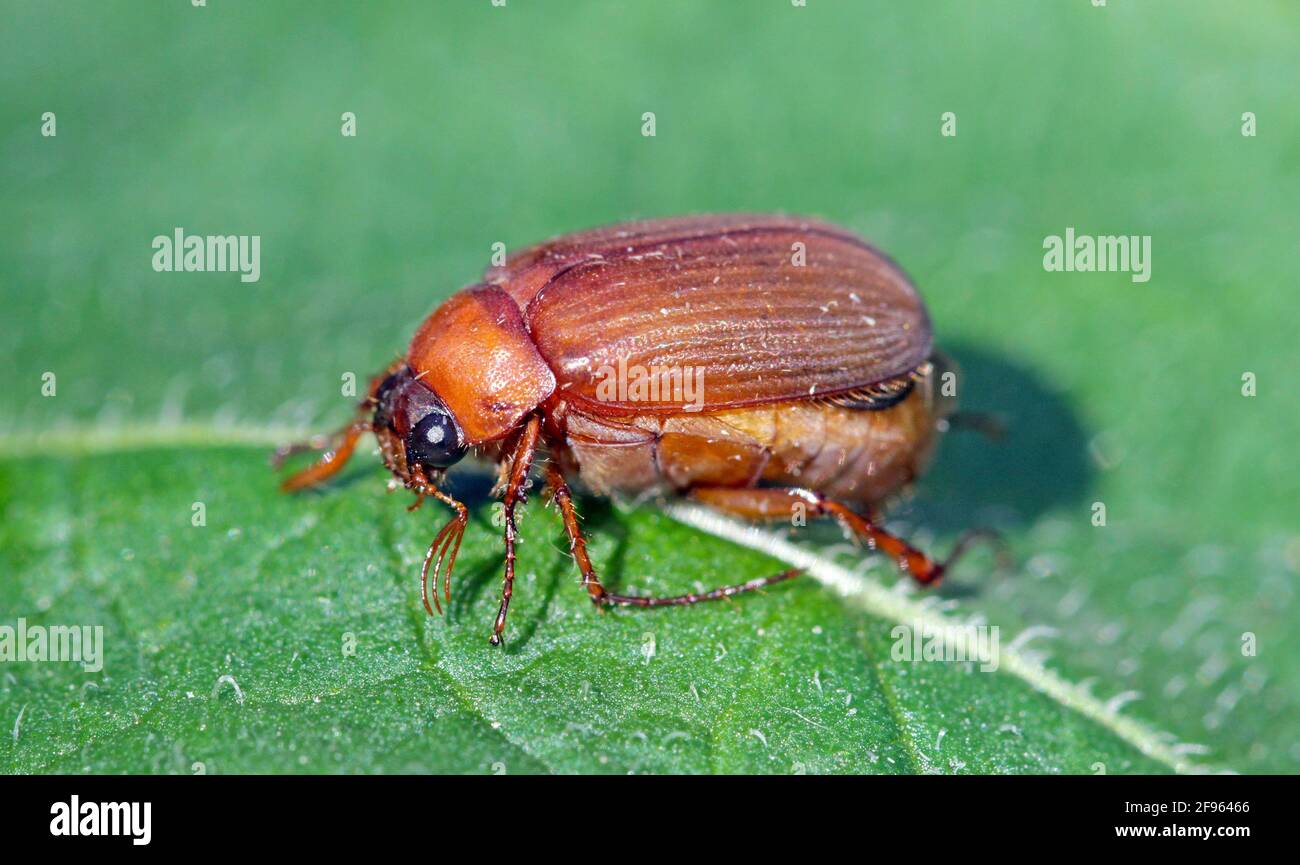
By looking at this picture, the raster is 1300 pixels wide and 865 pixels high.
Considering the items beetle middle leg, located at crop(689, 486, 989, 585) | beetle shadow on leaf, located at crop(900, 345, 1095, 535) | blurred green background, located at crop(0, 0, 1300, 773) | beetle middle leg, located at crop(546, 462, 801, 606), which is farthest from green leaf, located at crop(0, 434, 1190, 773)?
beetle shadow on leaf, located at crop(900, 345, 1095, 535)

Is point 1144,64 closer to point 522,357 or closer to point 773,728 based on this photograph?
point 522,357

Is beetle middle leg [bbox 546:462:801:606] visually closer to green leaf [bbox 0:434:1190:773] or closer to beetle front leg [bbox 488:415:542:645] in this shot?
green leaf [bbox 0:434:1190:773]

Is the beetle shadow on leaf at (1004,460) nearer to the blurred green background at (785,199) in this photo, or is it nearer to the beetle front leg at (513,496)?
the blurred green background at (785,199)

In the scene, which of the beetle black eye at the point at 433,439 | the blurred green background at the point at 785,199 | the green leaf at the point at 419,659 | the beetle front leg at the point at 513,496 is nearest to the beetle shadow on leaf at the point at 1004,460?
the blurred green background at the point at 785,199

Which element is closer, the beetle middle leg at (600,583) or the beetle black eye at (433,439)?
the beetle middle leg at (600,583)

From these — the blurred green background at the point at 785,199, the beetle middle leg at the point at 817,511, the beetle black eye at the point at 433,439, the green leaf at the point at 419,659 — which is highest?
the blurred green background at the point at 785,199

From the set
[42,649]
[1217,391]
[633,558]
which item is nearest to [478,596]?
[633,558]
